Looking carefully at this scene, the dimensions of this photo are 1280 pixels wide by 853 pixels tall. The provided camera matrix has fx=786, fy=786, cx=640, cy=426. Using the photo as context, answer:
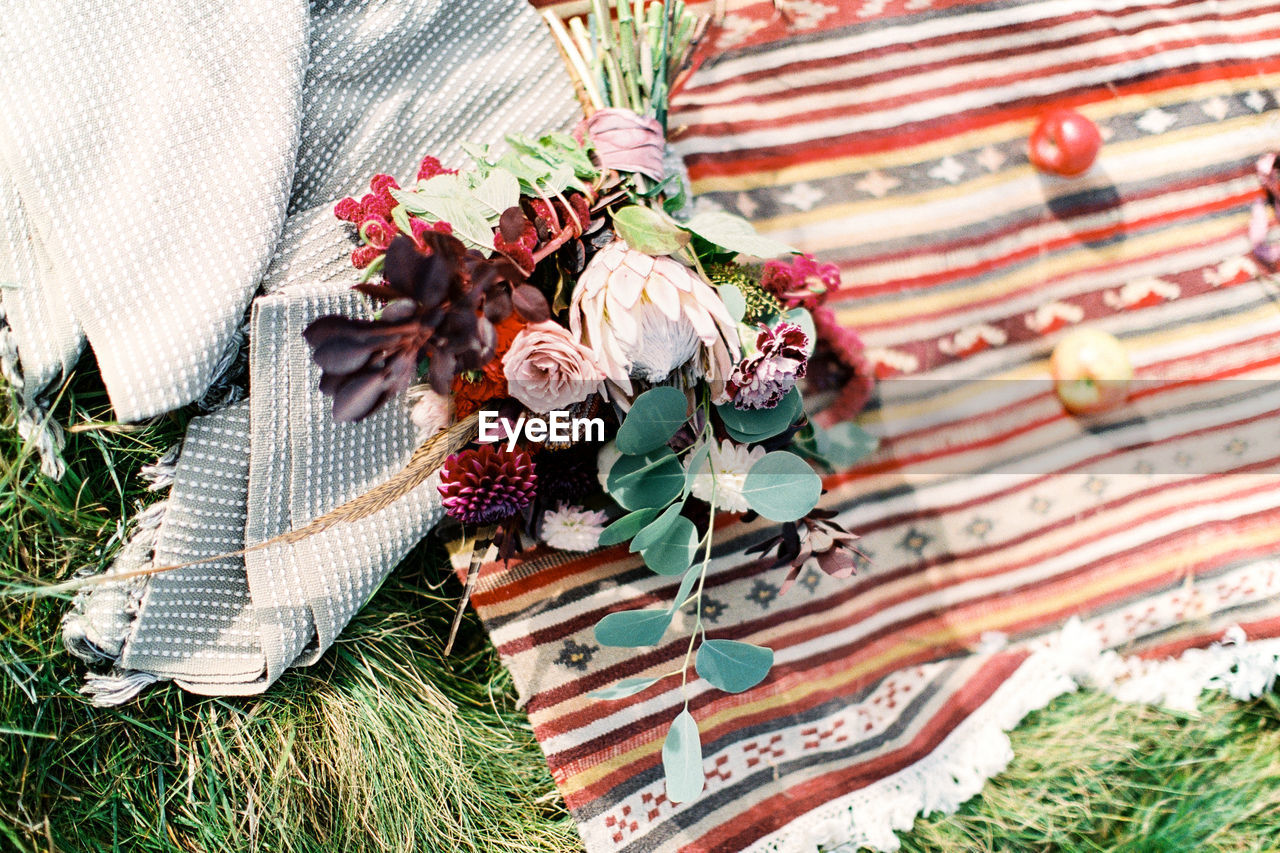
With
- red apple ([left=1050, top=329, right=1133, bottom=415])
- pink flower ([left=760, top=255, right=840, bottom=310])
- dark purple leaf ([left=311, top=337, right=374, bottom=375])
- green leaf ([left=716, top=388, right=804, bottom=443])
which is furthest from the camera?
red apple ([left=1050, top=329, right=1133, bottom=415])

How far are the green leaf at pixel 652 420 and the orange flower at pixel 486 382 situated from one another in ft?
0.36

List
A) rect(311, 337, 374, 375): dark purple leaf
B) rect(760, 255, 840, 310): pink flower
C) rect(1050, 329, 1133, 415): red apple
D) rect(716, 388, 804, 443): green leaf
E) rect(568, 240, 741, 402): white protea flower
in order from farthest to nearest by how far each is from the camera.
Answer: rect(1050, 329, 1133, 415): red apple < rect(760, 255, 840, 310): pink flower < rect(716, 388, 804, 443): green leaf < rect(568, 240, 741, 402): white protea flower < rect(311, 337, 374, 375): dark purple leaf

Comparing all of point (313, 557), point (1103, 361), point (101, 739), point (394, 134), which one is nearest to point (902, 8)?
point (1103, 361)

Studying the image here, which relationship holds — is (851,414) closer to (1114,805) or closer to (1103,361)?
(1103,361)

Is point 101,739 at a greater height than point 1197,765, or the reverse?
point 101,739

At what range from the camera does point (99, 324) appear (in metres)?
0.70

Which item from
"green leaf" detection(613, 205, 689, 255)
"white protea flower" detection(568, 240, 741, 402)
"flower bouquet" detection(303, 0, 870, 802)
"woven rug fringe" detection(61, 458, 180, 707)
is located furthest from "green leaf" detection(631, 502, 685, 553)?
"woven rug fringe" detection(61, 458, 180, 707)

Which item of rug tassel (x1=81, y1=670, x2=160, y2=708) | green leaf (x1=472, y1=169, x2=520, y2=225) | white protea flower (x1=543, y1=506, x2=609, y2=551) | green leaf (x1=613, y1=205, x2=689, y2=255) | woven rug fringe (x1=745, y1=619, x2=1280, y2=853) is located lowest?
woven rug fringe (x1=745, y1=619, x2=1280, y2=853)

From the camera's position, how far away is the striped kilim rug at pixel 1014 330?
1.02 meters

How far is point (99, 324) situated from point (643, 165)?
0.51 m

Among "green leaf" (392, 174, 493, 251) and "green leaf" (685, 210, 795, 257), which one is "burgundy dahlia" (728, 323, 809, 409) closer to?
"green leaf" (685, 210, 795, 257)

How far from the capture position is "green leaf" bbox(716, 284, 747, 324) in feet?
2.23

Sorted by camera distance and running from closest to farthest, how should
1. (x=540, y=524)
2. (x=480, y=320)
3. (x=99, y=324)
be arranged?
(x=480, y=320) → (x=99, y=324) → (x=540, y=524)

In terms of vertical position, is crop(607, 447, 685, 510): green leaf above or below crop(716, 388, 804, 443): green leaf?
below
